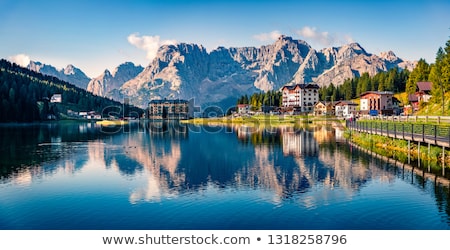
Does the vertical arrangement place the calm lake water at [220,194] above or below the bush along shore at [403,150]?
below

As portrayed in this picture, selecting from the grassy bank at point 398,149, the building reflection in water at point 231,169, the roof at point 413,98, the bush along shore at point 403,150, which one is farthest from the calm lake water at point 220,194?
the roof at point 413,98

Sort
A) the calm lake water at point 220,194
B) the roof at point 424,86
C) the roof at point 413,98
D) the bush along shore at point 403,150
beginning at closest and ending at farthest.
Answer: the calm lake water at point 220,194, the bush along shore at point 403,150, the roof at point 424,86, the roof at point 413,98

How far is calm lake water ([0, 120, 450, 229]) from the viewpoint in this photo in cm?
2800

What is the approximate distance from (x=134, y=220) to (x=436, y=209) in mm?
22078

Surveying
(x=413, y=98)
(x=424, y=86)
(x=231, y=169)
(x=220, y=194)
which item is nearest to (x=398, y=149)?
(x=231, y=169)

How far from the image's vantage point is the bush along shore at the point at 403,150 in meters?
47.6

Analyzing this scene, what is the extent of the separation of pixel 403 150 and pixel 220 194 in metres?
35.9

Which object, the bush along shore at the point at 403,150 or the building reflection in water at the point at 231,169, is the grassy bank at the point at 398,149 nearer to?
the bush along shore at the point at 403,150

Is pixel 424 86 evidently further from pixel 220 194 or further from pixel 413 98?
pixel 220 194

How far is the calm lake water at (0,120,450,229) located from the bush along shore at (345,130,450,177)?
3.66 metres

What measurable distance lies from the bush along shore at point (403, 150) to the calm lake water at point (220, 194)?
144 inches

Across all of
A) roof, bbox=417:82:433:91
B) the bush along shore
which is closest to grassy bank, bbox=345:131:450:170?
the bush along shore

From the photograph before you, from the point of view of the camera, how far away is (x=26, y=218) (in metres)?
29.3
